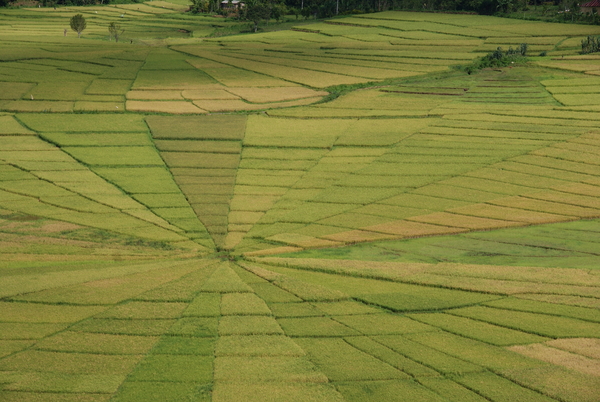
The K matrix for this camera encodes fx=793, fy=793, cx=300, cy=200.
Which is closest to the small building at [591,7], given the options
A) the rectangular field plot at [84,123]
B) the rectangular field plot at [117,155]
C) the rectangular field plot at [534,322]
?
the rectangular field plot at [84,123]

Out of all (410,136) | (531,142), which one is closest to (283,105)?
(410,136)

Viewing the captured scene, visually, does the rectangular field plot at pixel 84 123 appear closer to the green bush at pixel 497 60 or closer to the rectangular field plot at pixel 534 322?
the rectangular field plot at pixel 534 322

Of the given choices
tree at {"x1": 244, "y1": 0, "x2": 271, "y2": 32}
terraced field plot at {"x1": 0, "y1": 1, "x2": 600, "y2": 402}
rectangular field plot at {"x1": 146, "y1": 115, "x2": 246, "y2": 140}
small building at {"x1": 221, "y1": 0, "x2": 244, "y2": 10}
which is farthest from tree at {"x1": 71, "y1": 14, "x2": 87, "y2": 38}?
rectangular field plot at {"x1": 146, "y1": 115, "x2": 246, "y2": 140}

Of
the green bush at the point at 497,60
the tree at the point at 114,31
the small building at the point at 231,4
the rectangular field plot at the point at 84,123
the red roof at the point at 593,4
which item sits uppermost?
the red roof at the point at 593,4

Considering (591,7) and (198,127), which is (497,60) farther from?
(198,127)

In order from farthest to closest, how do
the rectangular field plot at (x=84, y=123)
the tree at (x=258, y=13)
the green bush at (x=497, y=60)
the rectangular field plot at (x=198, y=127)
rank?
1. the tree at (x=258, y=13)
2. the green bush at (x=497, y=60)
3. the rectangular field plot at (x=84, y=123)
4. the rectangular field plot at (x=198, y=127)

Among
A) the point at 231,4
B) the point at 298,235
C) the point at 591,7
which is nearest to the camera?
the point at 298,235

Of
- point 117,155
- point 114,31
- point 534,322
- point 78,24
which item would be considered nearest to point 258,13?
point 114,31
